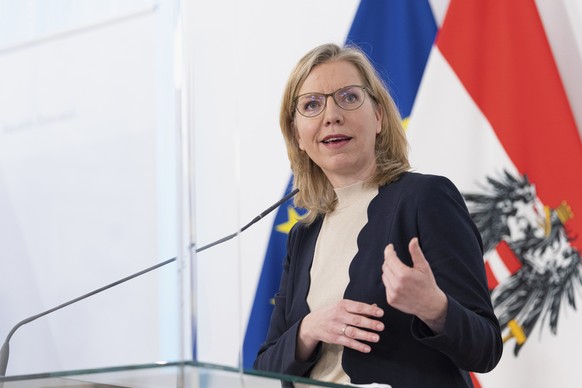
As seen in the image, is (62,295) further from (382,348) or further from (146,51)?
(382,348)

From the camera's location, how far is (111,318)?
98cm

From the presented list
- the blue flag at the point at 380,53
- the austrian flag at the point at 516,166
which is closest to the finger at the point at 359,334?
the austrian flag at the point at 516,166

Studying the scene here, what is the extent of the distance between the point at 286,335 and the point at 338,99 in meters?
0.50

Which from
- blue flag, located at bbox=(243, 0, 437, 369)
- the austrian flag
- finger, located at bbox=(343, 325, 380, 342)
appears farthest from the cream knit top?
blue flag, located at bbox=(243, 0, 437, 369)

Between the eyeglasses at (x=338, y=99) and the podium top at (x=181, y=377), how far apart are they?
954mm

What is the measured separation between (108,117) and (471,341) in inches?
24.3

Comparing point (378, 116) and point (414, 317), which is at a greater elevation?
point (378, 116)

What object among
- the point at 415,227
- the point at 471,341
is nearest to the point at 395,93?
the point at 415,227

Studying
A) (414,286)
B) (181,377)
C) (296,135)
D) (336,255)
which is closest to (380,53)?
(296,135)

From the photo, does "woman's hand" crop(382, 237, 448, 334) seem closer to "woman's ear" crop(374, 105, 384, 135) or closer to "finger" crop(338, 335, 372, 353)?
"finger" crop(338, 335, 372, 353)

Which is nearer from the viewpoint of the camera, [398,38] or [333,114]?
[333,114]

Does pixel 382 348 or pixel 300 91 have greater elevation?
pixel 300 91

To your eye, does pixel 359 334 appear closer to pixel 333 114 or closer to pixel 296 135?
pixel 333 114

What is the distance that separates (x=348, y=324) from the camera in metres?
1.28
